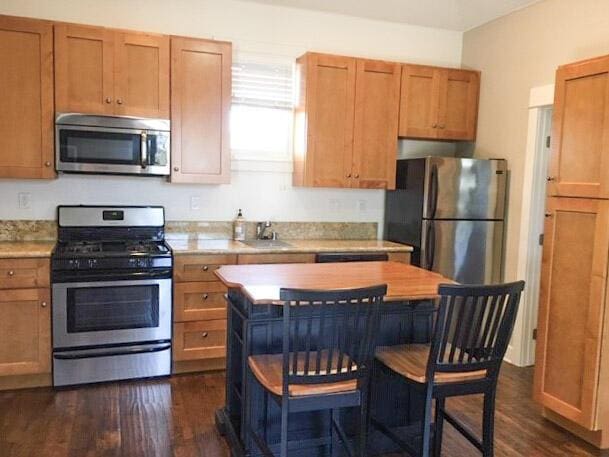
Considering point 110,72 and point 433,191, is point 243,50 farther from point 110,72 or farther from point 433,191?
point 433,191

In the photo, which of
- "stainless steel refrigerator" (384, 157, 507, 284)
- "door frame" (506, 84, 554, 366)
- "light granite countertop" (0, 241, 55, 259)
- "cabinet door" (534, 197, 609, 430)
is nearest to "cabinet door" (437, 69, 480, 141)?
"stainless steel refrigerator" (384, 157, 507, 284)

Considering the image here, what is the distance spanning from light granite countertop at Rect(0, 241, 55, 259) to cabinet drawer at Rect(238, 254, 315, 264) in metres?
1.24

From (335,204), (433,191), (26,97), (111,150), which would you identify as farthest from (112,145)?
(433,191)

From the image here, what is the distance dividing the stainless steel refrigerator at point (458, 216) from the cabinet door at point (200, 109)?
152 centimetres

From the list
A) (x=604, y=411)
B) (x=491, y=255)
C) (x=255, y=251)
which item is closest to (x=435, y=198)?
(x=491, y=255)

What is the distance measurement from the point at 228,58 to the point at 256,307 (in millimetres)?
2139

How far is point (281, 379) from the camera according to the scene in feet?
6.81

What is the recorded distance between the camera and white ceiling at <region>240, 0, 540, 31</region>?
4.01 meters

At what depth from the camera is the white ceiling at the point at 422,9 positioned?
4012mm

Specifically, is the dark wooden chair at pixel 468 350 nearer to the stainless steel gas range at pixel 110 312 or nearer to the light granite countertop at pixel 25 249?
the stainless steel gas range at pixel 110 312

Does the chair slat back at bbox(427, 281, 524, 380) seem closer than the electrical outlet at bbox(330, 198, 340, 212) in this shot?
Yes

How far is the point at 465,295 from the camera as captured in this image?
2010mm

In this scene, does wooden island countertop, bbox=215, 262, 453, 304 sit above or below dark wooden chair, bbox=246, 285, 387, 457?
above

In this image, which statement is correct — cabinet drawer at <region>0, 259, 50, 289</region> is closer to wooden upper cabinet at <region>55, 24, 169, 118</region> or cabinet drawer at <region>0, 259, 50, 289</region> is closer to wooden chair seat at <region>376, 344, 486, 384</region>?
wooden upper cabinet at <region>55, 24, 169, 118</region>
